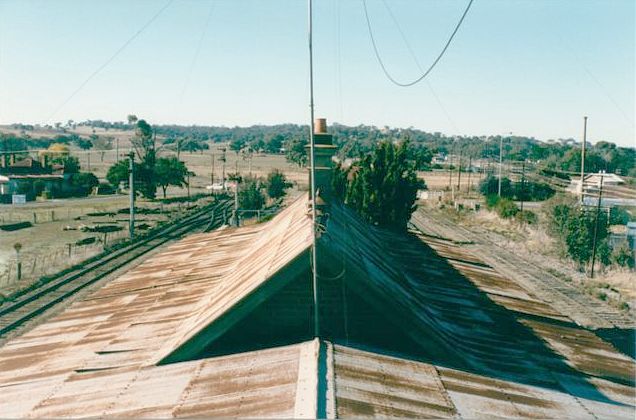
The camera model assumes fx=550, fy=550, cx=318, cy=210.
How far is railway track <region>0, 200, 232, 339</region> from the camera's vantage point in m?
22.3

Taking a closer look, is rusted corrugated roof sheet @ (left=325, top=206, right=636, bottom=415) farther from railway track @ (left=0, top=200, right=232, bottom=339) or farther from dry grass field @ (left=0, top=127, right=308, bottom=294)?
dry grass field @ (left=0, top=127, right=308, bottom=294)

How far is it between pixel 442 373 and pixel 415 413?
1.42m

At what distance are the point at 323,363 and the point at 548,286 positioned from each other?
23.7 metres

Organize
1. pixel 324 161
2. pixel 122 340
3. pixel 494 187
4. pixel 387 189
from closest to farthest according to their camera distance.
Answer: pixel 122 340
pixel 324 161
pixel 387 189
pixel 494 187

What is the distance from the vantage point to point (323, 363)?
6637 mm

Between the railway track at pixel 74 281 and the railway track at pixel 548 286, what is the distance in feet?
67.2

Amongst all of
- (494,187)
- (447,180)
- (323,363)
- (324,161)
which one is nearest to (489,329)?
(323,363)

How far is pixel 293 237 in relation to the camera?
358 inches

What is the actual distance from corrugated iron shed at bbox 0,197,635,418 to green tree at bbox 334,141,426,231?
21.3 meters

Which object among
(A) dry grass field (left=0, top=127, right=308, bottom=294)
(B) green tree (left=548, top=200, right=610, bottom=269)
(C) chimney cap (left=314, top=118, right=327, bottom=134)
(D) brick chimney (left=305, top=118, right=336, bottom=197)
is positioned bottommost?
(A) dry grass field (left=0, top=127, right=308, bottom=294)

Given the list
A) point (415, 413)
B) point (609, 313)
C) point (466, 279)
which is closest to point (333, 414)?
point (415, 413)

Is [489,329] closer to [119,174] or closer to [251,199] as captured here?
[251,199]

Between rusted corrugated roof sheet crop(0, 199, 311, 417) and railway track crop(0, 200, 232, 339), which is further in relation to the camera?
railway track crop(0, 200, 232, 339)

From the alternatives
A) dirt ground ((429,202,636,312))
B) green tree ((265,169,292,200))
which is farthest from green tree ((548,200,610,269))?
green tree ((265,169,292,200))
